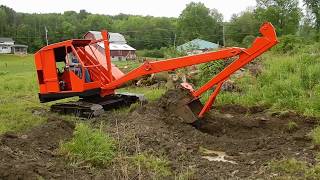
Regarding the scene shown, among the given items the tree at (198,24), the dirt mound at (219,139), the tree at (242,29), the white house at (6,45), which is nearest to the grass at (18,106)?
the dirt mound at (219,139)

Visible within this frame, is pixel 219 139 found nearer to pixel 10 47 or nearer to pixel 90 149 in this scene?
pixel 90 149

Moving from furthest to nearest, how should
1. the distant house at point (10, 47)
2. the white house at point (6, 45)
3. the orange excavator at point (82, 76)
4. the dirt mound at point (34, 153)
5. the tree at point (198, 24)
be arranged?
the white house at point (6, 45) < the distant house at point (10, 47) < the tree at point (198, 24) < the orange excavator at point (82, 76) < the dirt mound at point (34, 153)

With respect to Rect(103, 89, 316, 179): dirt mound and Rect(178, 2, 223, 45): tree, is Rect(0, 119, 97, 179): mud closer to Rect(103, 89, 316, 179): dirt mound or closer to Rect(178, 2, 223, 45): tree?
Rect(103, 89, 316, 179): dirt mound

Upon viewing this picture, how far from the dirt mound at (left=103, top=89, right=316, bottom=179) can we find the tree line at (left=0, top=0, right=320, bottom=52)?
43.8 m

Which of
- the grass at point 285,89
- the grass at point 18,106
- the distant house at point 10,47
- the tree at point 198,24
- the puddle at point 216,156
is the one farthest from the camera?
the distant house at point 10,47

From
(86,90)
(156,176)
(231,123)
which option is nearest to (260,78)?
(231,123)

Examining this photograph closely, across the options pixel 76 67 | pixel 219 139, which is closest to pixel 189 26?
pixel 76 67

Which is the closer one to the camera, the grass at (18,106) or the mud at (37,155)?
the mud at (37,155)

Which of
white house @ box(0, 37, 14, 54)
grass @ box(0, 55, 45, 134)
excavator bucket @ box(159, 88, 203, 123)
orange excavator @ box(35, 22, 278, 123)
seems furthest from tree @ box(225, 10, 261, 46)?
excavator bucket @ box(159, 88, 203, 123)

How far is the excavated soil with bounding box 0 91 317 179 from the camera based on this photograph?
251 inches

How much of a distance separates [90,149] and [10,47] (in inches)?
3957

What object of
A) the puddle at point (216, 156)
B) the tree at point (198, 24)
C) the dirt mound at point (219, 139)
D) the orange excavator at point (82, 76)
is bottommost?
the puddle at point (216, 156)

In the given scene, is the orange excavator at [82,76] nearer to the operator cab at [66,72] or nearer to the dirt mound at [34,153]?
the operator cab at [66,72]

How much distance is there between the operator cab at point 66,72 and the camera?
11.6 metres
